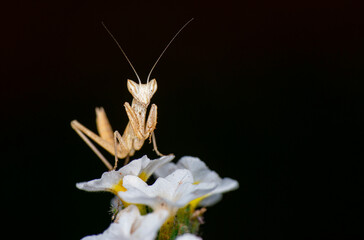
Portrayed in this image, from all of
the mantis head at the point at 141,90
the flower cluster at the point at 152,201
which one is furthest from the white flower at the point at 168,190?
the mantis head at the point at 141,90

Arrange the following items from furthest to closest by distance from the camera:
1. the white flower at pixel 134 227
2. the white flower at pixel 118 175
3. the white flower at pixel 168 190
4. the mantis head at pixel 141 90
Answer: the mantis head at pixel 141 90 → the white flower at pixel 118 175 → the white flower at pixel 168 190 → the white flower at pixel 134 227

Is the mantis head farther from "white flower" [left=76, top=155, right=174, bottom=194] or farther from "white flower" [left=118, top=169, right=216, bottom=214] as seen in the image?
"white flower" [left=118, top=169, right=216, bottom=214]

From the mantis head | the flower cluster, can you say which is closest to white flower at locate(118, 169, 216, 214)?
the flower cluster

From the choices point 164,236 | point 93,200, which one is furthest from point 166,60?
point 164,236

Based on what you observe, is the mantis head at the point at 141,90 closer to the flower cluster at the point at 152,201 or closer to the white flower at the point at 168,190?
the flower cluster at the point at 152,201

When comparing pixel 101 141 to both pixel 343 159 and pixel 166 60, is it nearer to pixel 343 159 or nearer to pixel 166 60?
pixel 166 60

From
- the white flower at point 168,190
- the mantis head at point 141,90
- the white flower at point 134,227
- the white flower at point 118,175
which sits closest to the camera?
the white flower at point 134,227

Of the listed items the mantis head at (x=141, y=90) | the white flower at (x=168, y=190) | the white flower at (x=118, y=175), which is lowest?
the white flower at (x=168, y=190)
